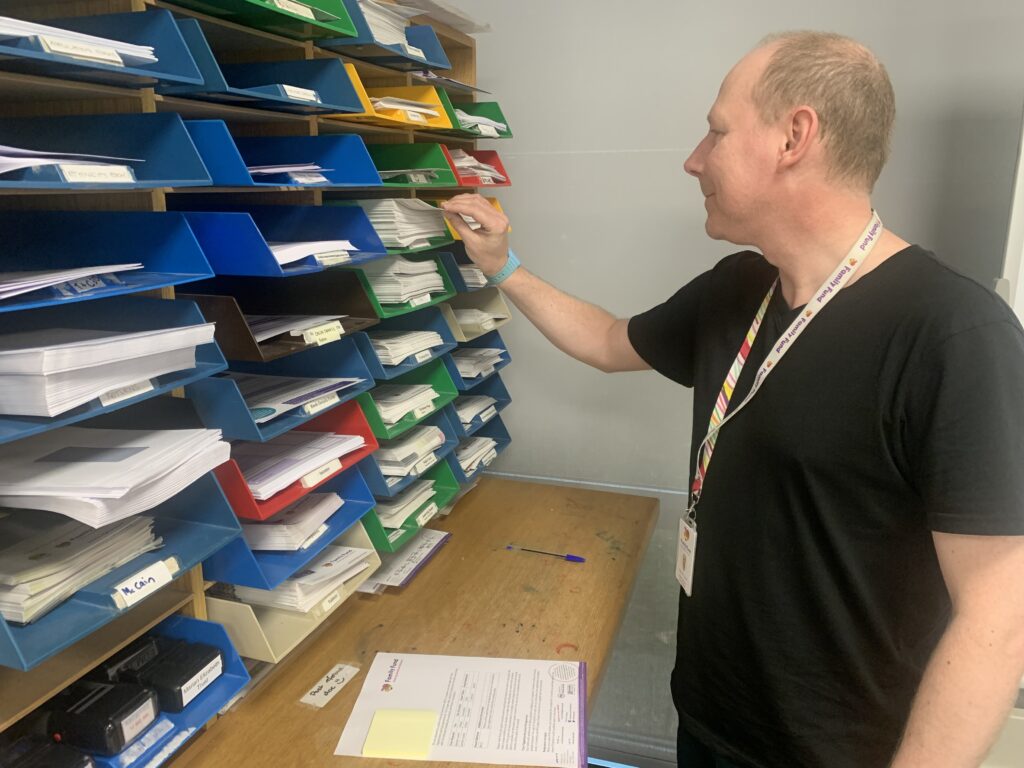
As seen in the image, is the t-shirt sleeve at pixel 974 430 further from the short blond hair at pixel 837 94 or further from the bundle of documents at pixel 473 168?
the bundle of documents at pixel 473 168

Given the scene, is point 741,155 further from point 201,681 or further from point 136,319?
point 201,681

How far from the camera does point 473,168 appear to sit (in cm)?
176

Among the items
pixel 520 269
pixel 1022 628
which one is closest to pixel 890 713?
pixel 1022 628

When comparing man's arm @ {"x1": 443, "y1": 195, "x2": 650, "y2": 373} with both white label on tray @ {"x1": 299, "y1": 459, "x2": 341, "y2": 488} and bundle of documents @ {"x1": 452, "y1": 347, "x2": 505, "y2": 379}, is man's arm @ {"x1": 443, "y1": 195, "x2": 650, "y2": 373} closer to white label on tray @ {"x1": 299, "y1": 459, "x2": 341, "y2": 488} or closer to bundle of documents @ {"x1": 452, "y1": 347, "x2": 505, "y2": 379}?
bundle of documents @ {"x1": 452, "y1": 347, "x2": 505, "y2": 379}

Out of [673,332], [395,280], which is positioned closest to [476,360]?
[395,280]

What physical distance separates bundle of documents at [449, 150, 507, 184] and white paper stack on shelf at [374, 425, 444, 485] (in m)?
0.61

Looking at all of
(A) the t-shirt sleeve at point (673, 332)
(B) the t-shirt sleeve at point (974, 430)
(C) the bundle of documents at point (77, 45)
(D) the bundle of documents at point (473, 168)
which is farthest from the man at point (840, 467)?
(C) the bundle of documents at point (77, 45)

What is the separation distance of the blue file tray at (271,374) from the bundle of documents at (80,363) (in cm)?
8

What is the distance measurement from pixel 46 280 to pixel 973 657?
1.13 metres

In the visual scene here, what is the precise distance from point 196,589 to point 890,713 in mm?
1044

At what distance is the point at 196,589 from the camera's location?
1119mm

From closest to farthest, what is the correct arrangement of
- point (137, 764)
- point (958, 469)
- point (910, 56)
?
point (958, 469), point (137, 764), point (910, 56)

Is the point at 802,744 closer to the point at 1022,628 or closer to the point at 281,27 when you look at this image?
the point at 1022,628

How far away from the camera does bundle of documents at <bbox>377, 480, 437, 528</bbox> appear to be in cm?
156
